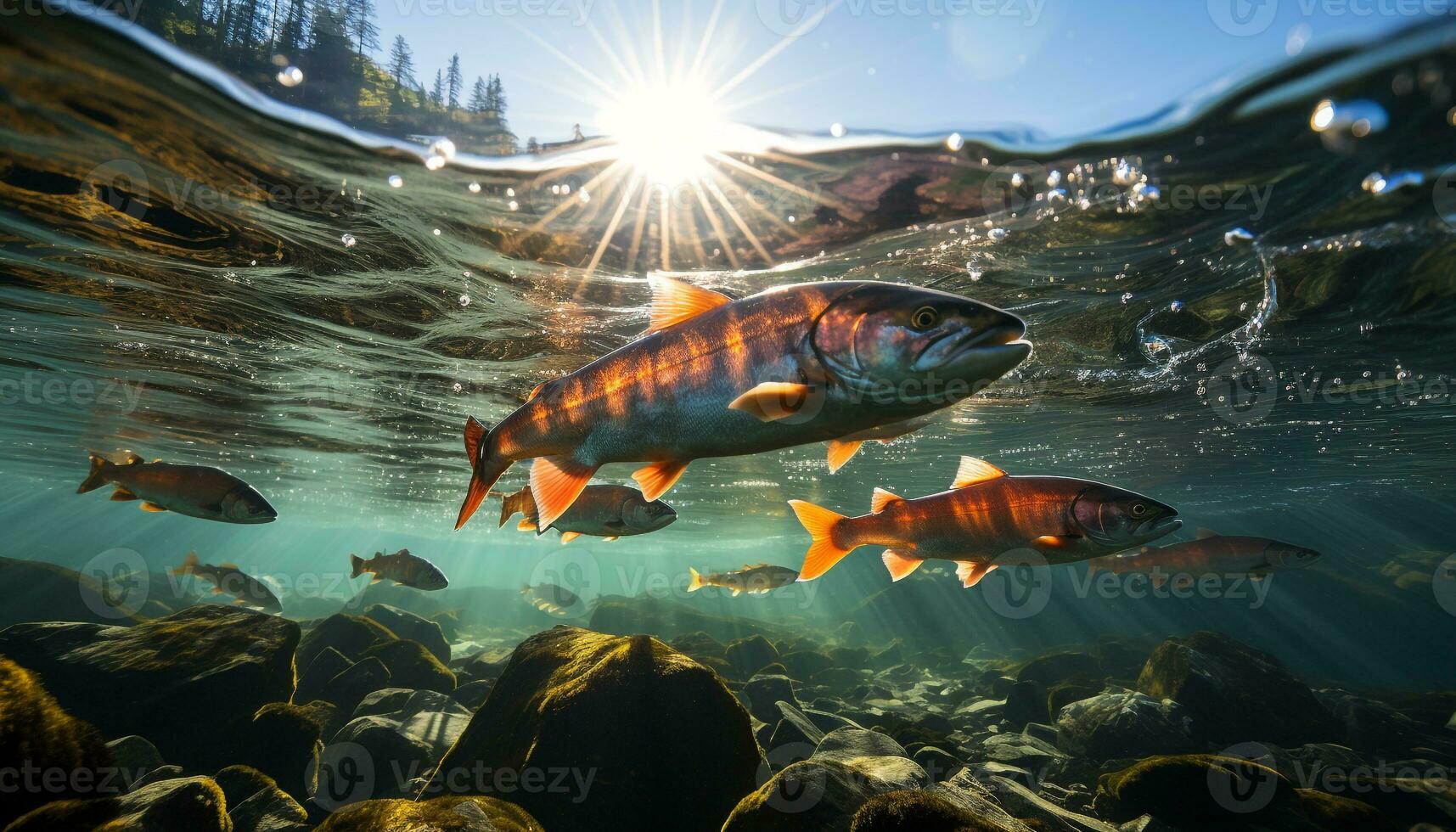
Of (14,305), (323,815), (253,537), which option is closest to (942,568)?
(323,815)

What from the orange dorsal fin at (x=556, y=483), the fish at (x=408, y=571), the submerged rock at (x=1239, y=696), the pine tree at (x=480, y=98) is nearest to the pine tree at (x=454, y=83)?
the pine tree at (x=480, y=98)

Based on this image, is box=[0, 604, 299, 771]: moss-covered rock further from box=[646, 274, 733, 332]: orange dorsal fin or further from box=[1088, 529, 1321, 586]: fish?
box=[1088, 529, 1321, 586]: fish

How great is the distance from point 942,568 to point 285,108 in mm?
46437

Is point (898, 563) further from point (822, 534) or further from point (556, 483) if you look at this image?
point (556, 483)

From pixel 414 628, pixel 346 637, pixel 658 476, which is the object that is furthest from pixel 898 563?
pixel 414 628

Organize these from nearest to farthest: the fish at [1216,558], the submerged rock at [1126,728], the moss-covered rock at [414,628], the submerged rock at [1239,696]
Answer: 1. the fish at [1216,558]
2. the submerged rock at [1126,728]
3. the submerged rock at [1239,696]
4. the moss-covered rock at [414,628]

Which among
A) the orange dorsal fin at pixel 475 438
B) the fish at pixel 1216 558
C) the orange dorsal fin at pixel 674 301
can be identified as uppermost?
the orange dorsal fin at pixel 674 301

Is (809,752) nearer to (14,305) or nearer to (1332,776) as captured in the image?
(1332,776)

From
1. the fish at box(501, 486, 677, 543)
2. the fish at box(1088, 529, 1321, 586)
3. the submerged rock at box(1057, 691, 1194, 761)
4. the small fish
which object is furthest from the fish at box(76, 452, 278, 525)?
the small fish

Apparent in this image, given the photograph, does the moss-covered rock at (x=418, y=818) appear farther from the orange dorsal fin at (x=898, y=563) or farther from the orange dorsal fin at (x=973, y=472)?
the orange dorsal fin at (x=973, y=472)

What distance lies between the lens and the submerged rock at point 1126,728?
11141 millimetres

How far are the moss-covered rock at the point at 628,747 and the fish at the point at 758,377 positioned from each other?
4.19 meters

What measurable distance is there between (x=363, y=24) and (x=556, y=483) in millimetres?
6033

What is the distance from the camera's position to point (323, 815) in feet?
23.4
